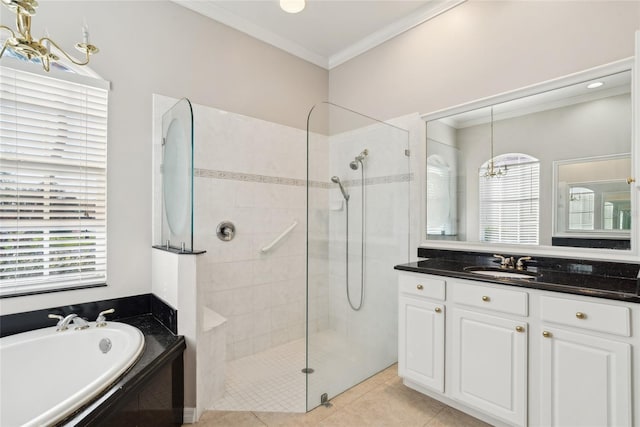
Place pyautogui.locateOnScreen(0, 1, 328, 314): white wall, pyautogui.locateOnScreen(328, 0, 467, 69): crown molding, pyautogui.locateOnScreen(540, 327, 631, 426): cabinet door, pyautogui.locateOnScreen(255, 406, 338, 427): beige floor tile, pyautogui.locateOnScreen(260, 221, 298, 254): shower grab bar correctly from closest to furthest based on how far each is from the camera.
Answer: pyautogui.locateOnScreen(540, 327, 631, 426): cabinet door < pyautogui.locateOnScreen(255, 406, 338, 427): beige floor tile < pyautogui.locateOnScreen(0, 1, 328, 314): white wall < pyautogui.locateOnScreen(328, 0, 467, 69): crown molding < pyautogui.locateOnScreen(260, 221, 298, 254): shower grab bar

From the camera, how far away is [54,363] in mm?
1688

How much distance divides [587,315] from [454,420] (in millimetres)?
984

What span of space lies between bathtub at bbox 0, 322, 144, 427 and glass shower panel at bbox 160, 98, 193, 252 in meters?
0.61

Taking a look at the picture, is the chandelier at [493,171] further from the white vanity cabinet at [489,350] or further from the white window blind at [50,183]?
the white window blind at [50,183]

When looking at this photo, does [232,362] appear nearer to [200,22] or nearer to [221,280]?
[221,280]

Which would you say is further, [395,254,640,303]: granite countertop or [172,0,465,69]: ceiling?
[172,0,465,69]: ceiling

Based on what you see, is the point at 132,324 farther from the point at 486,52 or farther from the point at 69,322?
the point at 486,52

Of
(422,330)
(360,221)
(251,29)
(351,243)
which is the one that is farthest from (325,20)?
(422,330)

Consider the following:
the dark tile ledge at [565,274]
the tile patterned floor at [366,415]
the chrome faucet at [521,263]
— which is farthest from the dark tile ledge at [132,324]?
the chrome faucet at [521,263]

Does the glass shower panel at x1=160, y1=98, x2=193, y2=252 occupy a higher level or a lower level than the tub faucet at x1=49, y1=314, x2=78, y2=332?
higher

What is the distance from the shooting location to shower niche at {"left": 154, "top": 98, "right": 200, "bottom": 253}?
1.86 m

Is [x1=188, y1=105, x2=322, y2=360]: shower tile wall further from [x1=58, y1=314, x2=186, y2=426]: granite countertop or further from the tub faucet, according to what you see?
the tub faucet

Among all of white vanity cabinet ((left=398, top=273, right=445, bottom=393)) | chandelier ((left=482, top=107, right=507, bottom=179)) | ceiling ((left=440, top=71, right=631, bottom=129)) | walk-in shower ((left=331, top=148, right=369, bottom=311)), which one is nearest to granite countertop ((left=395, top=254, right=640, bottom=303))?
white vanity cabinet ((left=398, top=273, right=445, bottom=393))

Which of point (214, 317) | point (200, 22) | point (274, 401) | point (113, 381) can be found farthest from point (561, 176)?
point (200, 22)
